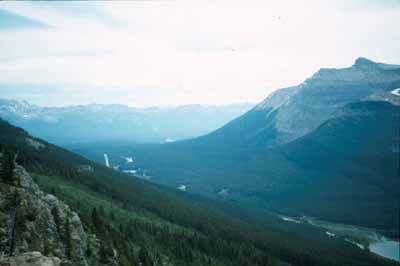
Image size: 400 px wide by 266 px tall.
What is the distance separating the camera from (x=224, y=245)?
16600 cm

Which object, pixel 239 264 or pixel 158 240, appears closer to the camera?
pixel 158 240

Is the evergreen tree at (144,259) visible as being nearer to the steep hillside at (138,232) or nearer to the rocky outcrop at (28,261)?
the steep hillside at (138,232)

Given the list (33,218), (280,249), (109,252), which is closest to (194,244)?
(280,249)

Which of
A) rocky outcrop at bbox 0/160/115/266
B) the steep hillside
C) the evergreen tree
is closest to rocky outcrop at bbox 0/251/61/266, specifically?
rocky outcrop at bbox 0/160/115/266

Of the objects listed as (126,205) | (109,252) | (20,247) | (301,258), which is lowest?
(301,258)

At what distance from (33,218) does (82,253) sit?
11141 mm

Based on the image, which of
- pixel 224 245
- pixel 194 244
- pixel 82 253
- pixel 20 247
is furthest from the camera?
pixel 224 245

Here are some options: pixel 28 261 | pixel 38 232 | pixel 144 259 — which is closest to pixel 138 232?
pixel 144 259

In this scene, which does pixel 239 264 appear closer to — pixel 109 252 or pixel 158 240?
pixel 158 240

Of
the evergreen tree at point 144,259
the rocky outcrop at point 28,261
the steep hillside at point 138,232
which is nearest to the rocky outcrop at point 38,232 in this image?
the rocky outcrop at point 28,261

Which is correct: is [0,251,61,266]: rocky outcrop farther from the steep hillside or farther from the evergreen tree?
the evergreen tree

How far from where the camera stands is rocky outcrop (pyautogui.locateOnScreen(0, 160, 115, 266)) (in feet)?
192

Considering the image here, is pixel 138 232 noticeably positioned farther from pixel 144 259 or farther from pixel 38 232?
pixel 38 232

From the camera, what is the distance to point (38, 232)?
224 ft
